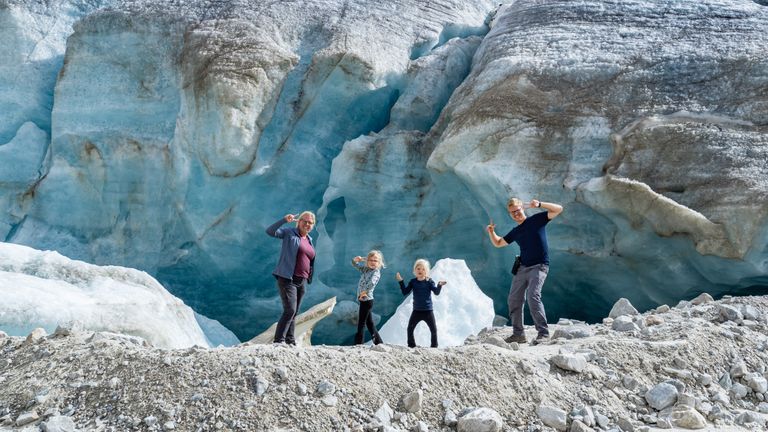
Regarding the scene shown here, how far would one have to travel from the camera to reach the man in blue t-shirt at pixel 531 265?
240 inches

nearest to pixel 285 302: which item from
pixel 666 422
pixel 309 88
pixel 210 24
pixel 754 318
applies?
pixel 666 422

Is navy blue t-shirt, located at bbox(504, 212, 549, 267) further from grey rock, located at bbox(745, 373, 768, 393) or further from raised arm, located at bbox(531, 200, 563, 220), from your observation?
grey rock, located at bbox(745, 373, 768, 393)

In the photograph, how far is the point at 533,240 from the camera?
6195mm

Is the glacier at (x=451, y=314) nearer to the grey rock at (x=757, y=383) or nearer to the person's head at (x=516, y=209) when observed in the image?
the person's head at (x=516, y=209)

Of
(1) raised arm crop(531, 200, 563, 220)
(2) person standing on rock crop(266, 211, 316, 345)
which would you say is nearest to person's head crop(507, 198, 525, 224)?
(1) raised arm crop(531, 200, 563, 220)

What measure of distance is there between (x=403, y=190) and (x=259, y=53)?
8.87ft

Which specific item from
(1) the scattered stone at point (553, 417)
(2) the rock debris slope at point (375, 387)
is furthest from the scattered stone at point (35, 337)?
(1) the scattered stone at point (553, 417)

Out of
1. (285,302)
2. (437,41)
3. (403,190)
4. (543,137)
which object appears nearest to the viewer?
(285,302)

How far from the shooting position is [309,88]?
11.0m

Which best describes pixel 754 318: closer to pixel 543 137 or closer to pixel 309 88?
pixel 543 137

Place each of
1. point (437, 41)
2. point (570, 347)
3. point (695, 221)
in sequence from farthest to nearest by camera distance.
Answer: point (437, 41) < point (695, 221) < point (570, 347)

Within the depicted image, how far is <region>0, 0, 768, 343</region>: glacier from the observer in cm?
880

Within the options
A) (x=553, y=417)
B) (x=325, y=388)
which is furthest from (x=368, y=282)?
(x=553, y=417)

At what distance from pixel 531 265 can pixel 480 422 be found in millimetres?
2124
